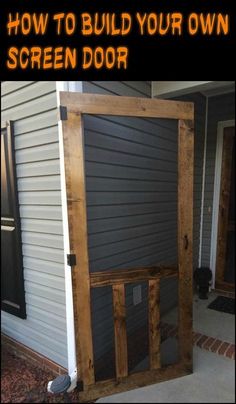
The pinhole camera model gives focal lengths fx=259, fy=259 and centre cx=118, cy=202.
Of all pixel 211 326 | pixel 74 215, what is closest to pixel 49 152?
pixel 74 215

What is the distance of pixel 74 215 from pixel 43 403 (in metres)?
1.30

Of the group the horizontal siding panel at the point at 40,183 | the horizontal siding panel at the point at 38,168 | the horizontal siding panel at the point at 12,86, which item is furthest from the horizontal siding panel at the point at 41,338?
the horizontal siding panel at the point at 12,86

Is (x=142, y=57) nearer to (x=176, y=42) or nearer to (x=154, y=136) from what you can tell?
(x=176, y=42)

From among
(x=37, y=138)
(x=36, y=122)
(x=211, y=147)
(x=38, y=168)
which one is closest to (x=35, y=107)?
(x=36, y=122)

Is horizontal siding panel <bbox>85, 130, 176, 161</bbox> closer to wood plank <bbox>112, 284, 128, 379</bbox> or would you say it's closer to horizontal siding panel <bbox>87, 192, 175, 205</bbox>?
horizontal siding panel <bbox>87, 192, 175, 205</bbox>

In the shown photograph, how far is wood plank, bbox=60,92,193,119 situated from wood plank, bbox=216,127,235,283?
1.56 metres

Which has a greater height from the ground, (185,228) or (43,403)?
(185,228)

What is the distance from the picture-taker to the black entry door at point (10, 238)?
2.01 m

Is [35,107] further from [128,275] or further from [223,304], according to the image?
[223,304]

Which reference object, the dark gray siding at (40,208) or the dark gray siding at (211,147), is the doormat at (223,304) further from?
the dark gray siding at (40,208)

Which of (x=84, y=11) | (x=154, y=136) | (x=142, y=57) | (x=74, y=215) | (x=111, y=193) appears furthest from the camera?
(x=154, y=136)

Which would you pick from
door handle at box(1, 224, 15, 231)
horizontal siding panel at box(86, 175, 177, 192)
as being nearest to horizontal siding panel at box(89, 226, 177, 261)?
horizontal siding panel at box(86, 175, 177, 192)

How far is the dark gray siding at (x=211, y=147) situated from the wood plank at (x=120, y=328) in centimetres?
188

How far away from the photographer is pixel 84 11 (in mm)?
1282
